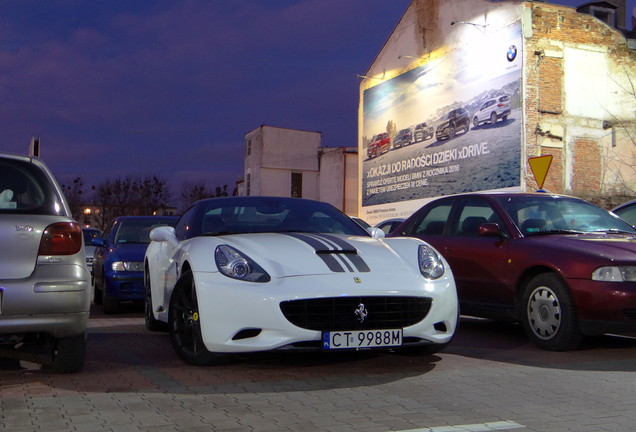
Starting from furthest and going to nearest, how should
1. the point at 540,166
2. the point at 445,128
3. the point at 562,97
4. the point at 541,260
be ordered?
the point at 445,128 → the point at 562,97 → the point at 540,166 → the point at 541,260

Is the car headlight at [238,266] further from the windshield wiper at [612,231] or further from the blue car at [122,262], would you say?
the blue car at [122,262]

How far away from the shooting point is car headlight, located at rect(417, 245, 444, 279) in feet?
16.5

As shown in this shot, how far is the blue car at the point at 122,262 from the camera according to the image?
373 inches

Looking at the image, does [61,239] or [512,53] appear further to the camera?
[512,53]

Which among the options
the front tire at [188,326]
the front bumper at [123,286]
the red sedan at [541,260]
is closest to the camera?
the front tire at [188,326]

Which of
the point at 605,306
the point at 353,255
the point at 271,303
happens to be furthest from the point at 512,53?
the point at 271,303

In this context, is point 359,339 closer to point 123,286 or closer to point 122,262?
point 123,286

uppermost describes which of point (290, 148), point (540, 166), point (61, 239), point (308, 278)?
point (290, 148)

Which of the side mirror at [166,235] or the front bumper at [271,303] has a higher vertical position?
the side mirror at [166,235]

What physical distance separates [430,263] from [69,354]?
274cm

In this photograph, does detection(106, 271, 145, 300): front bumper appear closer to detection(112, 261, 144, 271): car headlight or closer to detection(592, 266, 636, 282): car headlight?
detection(112, 261, 144, 271): car headlight

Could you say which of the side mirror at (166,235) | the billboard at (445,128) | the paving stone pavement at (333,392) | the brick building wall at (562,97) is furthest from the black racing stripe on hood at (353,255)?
the billboard at (445,128)

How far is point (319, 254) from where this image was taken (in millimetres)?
4910

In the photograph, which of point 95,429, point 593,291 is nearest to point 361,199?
point 593,291
